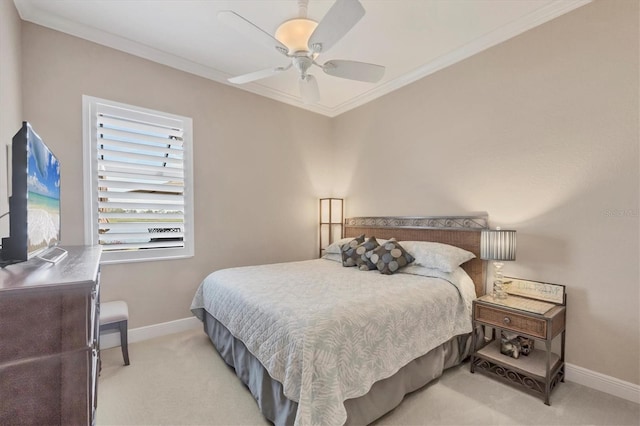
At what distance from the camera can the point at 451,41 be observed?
2.82 metres

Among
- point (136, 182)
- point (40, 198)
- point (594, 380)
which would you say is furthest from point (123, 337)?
point (594, 380)

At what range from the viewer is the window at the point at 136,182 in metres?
2.74

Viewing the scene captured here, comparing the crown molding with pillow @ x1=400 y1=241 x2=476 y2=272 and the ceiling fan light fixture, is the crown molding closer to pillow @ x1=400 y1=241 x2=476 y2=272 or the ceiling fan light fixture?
the ceiling fan light fixture

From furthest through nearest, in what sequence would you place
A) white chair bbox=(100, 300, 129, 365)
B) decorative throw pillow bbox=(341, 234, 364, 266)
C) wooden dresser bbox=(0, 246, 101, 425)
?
decorative throw pillow bbox=(341, 234, 364, 266), white chair bbox=(100, 300, 129, 365), wooden dresser bbox=(0, 246, 101, 425)

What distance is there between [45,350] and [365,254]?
101 inches

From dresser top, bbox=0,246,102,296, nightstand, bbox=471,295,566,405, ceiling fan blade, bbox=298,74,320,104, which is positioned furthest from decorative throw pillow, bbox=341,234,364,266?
dresser top, bbox=0,246,102,296

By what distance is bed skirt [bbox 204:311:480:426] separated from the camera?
165cm

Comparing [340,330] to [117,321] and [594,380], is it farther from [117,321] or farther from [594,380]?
[594,380]

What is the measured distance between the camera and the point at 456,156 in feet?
10.1

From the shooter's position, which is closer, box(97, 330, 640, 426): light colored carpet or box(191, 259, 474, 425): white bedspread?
box(191, 259, 474, 425): white bedspread

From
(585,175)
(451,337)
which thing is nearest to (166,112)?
(451,337)

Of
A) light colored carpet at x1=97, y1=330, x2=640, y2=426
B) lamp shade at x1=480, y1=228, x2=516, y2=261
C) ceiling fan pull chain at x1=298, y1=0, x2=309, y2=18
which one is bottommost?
light colored carpet at x1=97, y1=330, x2=640, y2=426

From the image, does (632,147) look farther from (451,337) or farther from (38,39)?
(38,39)

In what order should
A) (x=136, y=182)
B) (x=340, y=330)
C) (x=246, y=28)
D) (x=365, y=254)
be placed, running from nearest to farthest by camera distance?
(x=340, y=330) → (x=246, y=28) → (x=136, y=182) → (x=365, y=254)
